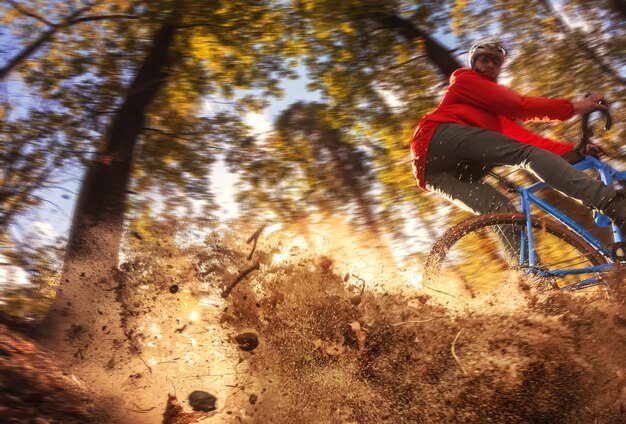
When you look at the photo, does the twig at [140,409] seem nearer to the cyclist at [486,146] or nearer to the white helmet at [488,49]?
the cyclist at [486,146]

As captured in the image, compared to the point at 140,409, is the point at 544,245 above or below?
above

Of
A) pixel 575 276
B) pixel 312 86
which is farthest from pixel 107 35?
pixel 575 276

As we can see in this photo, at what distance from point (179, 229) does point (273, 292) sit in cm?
217

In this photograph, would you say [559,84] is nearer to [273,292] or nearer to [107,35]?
[273,292]

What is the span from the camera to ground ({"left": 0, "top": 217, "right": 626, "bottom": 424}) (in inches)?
92.5

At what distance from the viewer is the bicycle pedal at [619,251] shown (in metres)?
2.97

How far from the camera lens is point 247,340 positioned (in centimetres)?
326

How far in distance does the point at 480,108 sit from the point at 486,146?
32 centimetres

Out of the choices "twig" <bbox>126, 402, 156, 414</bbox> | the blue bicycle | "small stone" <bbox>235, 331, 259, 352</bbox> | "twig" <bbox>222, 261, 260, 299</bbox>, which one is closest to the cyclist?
the blue bicycle

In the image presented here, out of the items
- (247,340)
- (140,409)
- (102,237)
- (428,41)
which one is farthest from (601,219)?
(102,237)

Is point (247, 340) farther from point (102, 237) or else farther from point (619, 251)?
point (102, 237)

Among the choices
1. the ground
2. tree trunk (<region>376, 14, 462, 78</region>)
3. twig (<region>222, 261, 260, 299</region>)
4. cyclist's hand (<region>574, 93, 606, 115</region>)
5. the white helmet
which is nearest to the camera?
the ground

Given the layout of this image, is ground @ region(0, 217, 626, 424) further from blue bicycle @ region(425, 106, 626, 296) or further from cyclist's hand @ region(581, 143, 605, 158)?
cyclist's hand @ region(581, 143, 605, 158)

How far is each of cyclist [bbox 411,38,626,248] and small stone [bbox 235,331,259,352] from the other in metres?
1.66
